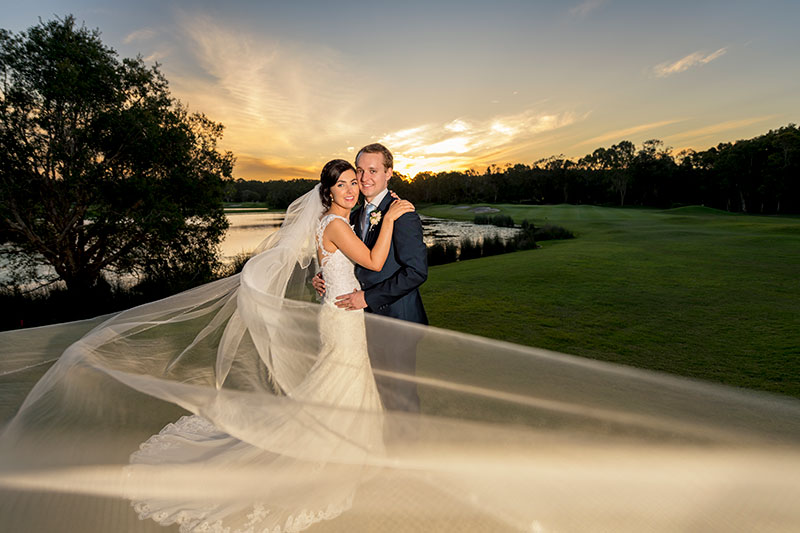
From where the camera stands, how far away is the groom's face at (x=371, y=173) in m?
2.94

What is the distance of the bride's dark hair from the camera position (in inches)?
120

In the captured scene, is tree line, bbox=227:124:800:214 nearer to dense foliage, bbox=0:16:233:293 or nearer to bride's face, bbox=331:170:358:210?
dense foliage, bbox=0:16:233:293

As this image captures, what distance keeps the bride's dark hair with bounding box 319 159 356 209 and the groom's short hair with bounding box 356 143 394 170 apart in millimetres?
175

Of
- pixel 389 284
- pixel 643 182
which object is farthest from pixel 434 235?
pixel 643 182

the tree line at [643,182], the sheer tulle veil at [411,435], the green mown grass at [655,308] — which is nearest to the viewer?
the sheer tulle veil at [411,435]

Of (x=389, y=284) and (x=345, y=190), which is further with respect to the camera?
(x=345, y=190)

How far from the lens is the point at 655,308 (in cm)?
688

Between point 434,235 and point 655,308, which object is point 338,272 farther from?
point 434,235

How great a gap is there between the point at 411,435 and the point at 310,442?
32.8 inches

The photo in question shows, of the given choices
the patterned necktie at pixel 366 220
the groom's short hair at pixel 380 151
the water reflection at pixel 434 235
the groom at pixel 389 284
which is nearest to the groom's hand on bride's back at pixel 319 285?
the groom at pixel 389 284

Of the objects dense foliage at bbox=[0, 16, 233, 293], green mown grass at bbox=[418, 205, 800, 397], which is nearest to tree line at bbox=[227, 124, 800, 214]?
dense foliage at bbox=[0, 16, 233, 293]

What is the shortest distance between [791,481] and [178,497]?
3815mm

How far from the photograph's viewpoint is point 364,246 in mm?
2857

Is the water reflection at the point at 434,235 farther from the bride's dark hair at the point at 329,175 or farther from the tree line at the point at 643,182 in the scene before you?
the bride's dark hair at the point at 329,175
